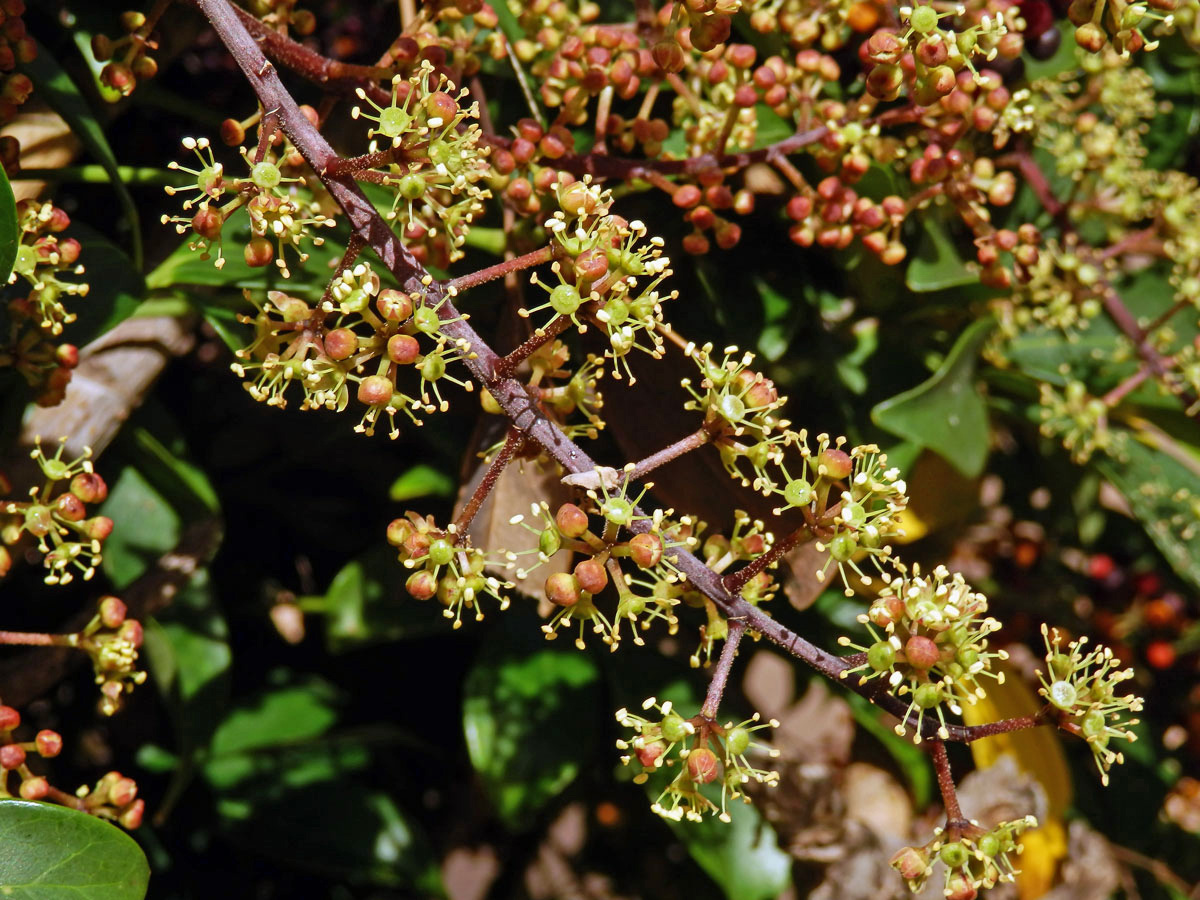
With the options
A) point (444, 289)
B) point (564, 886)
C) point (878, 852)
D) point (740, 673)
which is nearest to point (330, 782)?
point (564, 886)

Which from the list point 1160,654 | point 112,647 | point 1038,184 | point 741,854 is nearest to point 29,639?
point 112,647

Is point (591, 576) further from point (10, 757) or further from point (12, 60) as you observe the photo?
point (12, 60)

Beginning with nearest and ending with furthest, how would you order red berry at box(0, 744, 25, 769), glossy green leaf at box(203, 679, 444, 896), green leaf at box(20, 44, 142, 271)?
1. red berry at box(0, 744, 25, 769)
2. green leaf at box(20, 44, 142, 271)
3. glossy green leaf at box(203, 679, 444, 896)

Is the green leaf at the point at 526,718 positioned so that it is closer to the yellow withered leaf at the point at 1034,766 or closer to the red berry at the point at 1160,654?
the yellow withered leaf at the point at 1034,766

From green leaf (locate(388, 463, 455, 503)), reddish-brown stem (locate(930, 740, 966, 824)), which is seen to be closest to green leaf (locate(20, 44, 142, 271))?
green leaf (locate(388, 463, 455, 503))

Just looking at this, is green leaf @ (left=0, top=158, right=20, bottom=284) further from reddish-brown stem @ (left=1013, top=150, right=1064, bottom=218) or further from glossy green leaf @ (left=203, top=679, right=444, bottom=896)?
reddish-brown stem @ (left=1013, top=150, right=1064, bottom=218)
